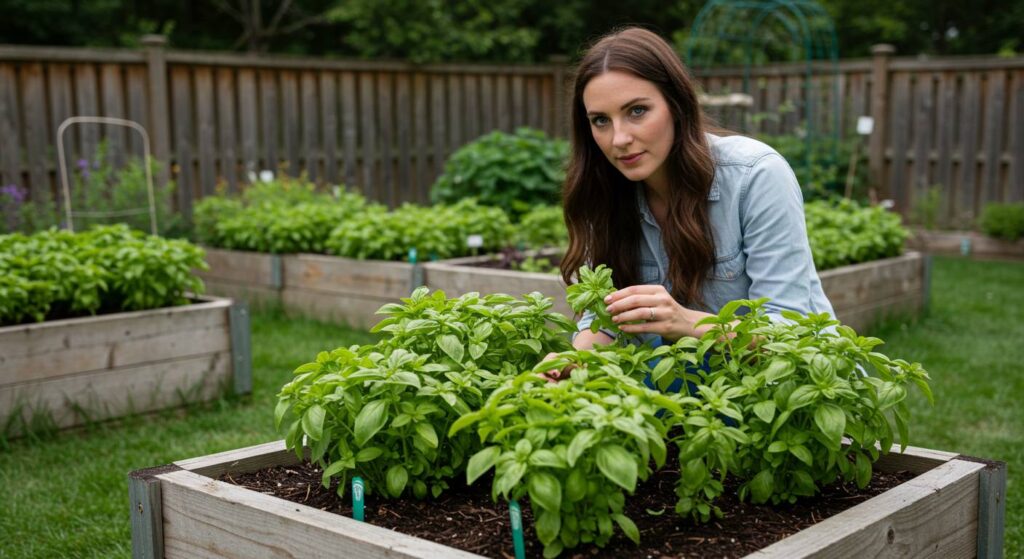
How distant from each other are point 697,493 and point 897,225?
529cm

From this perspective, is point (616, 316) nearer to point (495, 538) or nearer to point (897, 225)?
point (495, 538)

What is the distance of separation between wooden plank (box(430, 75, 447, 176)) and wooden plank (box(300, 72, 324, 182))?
4.63 feet

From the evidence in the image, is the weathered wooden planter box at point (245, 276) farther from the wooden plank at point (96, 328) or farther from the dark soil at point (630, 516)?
the dark soil at point (630, 516)

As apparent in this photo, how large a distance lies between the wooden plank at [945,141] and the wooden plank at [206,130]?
6.97 m

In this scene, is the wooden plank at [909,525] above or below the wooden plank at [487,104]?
below

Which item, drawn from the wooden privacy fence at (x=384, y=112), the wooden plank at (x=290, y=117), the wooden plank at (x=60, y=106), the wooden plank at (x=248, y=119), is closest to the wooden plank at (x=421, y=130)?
the wooden privacy fence at (x=384, y=112)

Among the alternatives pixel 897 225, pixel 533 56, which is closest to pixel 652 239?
pixel 897 225

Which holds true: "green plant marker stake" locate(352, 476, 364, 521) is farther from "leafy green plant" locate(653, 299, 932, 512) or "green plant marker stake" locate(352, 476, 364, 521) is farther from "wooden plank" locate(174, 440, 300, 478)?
"leafy green plant" locate(653, 299, 932, 512)

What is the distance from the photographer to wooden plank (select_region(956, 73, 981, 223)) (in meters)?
9.97

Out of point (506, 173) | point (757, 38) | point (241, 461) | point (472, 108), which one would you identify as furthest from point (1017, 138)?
point (241, 461)

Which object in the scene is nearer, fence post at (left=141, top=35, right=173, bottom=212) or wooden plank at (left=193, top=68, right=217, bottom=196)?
fence post at (left=141, top=35, right=173, bottom=212)

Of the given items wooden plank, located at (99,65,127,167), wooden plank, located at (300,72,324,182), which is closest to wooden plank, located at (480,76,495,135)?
wooden plank, located at (300,72,324,182)

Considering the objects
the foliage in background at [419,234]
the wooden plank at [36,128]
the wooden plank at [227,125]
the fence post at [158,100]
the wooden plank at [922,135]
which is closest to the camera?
the foliage in background at [419,234]

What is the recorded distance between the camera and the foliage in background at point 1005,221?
29.8ft
